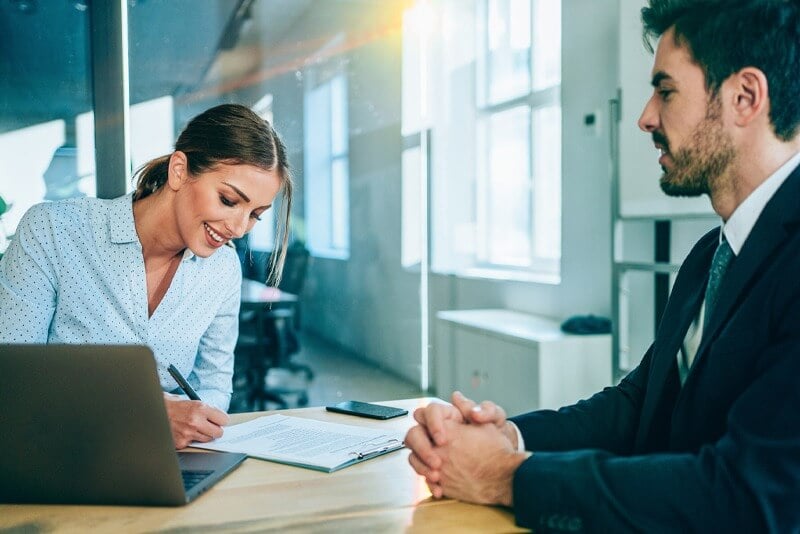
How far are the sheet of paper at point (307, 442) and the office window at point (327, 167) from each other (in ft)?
9.57

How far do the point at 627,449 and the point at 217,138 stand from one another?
1.11 metres

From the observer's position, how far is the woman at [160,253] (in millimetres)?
1657

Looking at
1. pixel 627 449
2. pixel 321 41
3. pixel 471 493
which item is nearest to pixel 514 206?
pixel 321 41

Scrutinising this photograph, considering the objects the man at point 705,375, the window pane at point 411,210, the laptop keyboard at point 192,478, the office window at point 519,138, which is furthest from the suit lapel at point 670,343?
the window pane at point 411,210

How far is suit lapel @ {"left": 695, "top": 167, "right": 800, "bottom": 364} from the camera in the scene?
99 cm

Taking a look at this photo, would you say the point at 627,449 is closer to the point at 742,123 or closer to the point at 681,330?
the point at 681,330

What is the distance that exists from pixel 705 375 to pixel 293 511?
0.58m

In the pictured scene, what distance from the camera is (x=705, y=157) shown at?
3.79 ft

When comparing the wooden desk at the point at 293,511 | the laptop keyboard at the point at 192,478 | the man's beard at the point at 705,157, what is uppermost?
the man's beard at the point at 705,157

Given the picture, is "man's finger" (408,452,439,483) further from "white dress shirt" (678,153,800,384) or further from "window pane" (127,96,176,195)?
"window pane" (127,96,176,195)

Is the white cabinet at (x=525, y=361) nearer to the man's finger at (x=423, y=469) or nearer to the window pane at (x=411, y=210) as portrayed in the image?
the window pane at (x=411, y=210)

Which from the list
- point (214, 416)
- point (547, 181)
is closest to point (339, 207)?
point (547, 181)

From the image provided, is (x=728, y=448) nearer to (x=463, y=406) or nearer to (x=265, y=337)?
(x=463, y=406)

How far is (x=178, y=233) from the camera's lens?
5.79 feet
